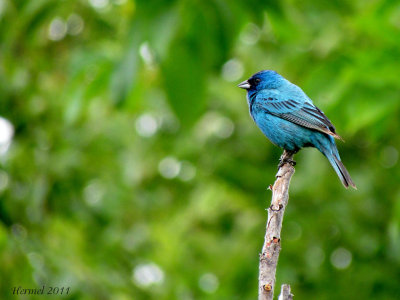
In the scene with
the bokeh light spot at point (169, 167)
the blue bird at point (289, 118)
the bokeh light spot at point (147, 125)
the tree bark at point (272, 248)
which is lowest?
the tree bark at point (272, 248)

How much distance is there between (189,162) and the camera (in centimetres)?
745

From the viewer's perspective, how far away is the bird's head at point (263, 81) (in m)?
5.65

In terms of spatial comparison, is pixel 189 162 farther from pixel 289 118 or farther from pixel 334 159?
pixel 334 159

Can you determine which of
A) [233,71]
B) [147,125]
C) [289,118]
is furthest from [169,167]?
[289,118]

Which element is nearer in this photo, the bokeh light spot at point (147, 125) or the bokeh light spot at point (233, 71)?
the bokeh light spot at point (233, 71)

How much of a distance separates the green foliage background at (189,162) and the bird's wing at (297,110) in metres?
0.13

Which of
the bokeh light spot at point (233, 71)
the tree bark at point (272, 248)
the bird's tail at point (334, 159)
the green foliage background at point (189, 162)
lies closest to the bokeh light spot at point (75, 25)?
the green foliage background at point (189, 162)

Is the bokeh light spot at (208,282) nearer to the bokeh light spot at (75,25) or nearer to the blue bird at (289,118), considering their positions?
the blue bird at (289,118)

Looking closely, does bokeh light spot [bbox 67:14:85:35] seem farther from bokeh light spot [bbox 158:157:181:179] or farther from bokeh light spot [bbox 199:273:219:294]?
bokeh light spot [bbox 199:273:219:294]

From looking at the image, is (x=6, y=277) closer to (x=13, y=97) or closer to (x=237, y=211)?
(x=13, y=97)

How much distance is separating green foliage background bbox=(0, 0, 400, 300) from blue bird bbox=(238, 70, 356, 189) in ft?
0.73

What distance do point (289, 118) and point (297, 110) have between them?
10 cm

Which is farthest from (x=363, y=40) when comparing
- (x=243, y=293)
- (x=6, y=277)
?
(x=6, y=277)

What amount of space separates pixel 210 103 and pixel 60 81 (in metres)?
1.82
